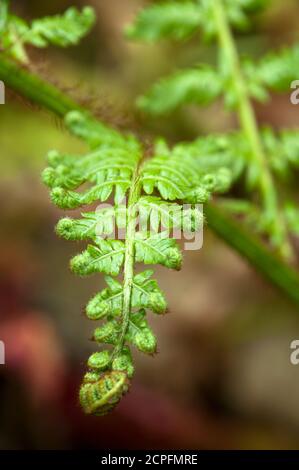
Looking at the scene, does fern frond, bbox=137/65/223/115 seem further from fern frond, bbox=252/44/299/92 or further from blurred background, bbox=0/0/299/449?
blurred background, bbox=0/0/299/449

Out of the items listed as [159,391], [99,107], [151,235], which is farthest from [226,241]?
[159,391]

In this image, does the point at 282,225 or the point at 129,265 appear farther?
the point at 282,225

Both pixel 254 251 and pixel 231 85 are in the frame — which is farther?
pixel 231 85

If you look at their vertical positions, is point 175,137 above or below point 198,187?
above

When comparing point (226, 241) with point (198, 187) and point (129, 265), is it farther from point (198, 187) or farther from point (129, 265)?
point (129, 265)

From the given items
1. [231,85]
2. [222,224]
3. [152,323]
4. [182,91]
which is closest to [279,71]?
[231,85]

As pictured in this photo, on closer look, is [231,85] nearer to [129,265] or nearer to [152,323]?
[129,265]
